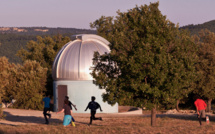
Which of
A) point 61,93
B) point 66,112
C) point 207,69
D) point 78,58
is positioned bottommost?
point 66,112

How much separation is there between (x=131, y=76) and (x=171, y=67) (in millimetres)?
1868

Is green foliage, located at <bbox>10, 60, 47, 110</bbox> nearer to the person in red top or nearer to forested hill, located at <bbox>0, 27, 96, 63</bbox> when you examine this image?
the person in red top

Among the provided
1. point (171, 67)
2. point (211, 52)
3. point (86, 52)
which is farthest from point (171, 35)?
point (211, 52)

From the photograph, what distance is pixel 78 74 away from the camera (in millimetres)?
27672

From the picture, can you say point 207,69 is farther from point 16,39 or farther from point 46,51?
point 16,39

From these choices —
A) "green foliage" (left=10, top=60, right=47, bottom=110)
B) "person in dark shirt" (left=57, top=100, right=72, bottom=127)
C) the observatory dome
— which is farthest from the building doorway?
"person in dark shirt" (left=57, top=100, right=72, bottom=127)

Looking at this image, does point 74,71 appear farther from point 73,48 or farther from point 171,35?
point 171,35

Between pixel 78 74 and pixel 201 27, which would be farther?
pixel 201 27

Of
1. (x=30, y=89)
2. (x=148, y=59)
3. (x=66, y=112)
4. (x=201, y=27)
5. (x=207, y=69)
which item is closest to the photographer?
(x=148, y=59)

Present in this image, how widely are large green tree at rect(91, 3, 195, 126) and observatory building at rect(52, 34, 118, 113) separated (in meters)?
9.98

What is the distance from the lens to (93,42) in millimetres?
29000

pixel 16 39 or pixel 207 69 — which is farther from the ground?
pixel 16 39

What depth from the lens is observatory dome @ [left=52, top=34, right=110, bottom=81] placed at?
2762 centimetres

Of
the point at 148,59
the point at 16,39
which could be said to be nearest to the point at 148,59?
the point at 148,59
